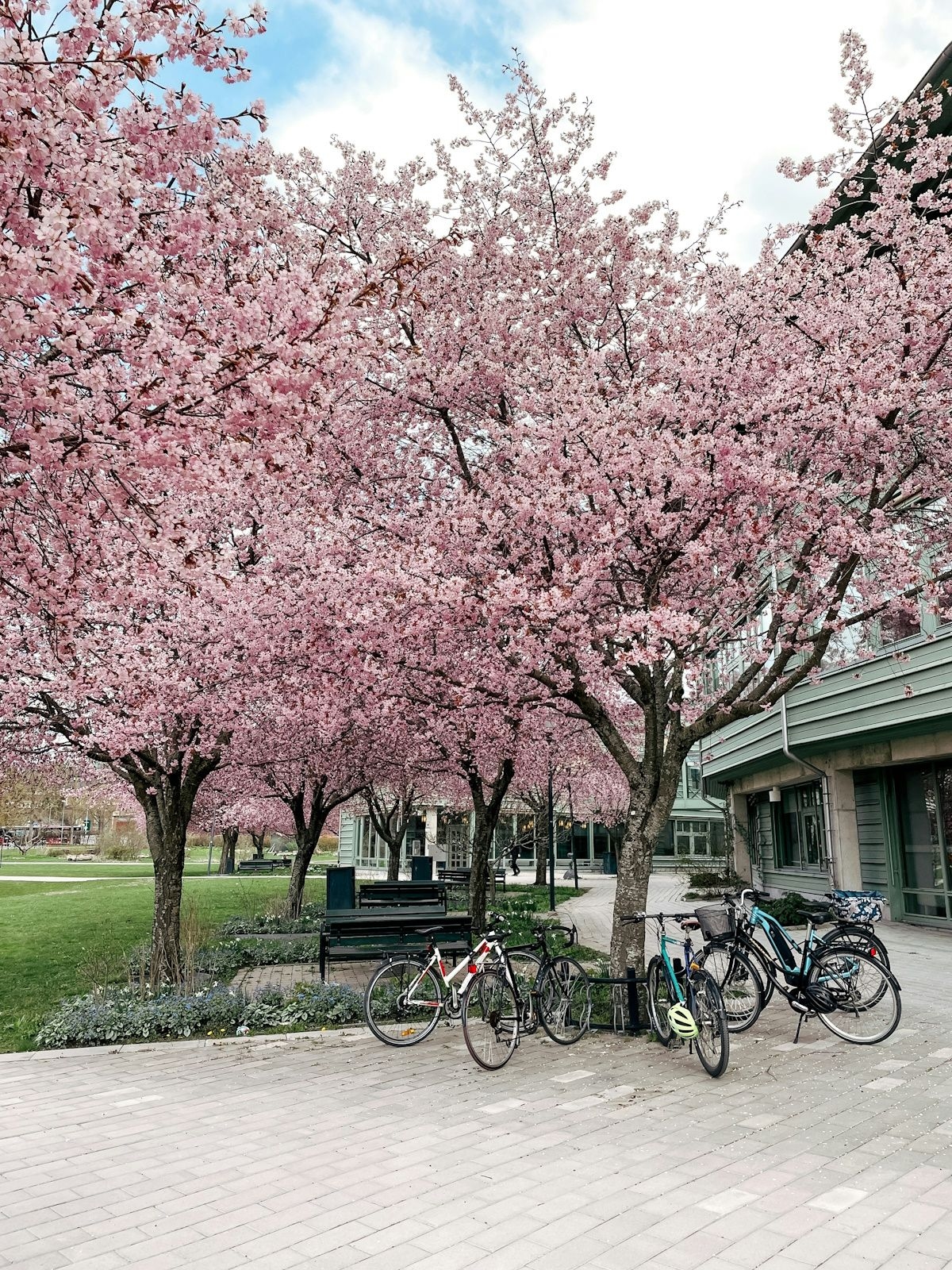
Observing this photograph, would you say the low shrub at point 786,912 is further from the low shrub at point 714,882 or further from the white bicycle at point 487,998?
the low shrub at point 714,882

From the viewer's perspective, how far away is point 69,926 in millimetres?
19641

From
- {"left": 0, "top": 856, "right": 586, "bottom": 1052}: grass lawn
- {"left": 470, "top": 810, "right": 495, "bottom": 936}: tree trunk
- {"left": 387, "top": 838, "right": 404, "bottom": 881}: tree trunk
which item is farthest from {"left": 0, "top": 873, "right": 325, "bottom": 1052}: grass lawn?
{"left": 470, "top": 810, "right": 495, "bottom": 936}: tree trunk

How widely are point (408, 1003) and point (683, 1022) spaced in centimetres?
272

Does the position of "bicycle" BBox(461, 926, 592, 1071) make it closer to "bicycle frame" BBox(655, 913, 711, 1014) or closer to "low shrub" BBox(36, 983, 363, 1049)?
"bicycle frame" BBox(655, 913, 711, 1014)

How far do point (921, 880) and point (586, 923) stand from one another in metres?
7.41

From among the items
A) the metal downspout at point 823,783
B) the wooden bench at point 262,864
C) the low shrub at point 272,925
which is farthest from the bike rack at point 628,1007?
the wooden bench at point 262,864

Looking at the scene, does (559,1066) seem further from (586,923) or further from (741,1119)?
(586,923)

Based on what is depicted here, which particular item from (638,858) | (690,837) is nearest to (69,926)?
(638,858)

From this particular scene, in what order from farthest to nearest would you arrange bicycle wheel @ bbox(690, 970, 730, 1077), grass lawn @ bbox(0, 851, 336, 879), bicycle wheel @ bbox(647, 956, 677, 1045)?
1. grass lawn @ bbox(0, 851, 336, 879)
2. bicycle wheel @ bbox(647, 956, 677, 1045)
3. bicycle wheel @ bbox(690, 970, 730, 1077)

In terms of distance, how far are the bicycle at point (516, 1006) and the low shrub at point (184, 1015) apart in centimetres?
234

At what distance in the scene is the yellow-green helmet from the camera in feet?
22.7

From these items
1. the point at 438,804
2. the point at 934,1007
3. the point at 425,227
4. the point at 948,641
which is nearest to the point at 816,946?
the point at 934,1007

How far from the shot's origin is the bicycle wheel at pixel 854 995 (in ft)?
25.5

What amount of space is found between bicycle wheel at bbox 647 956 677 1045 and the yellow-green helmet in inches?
27.3
